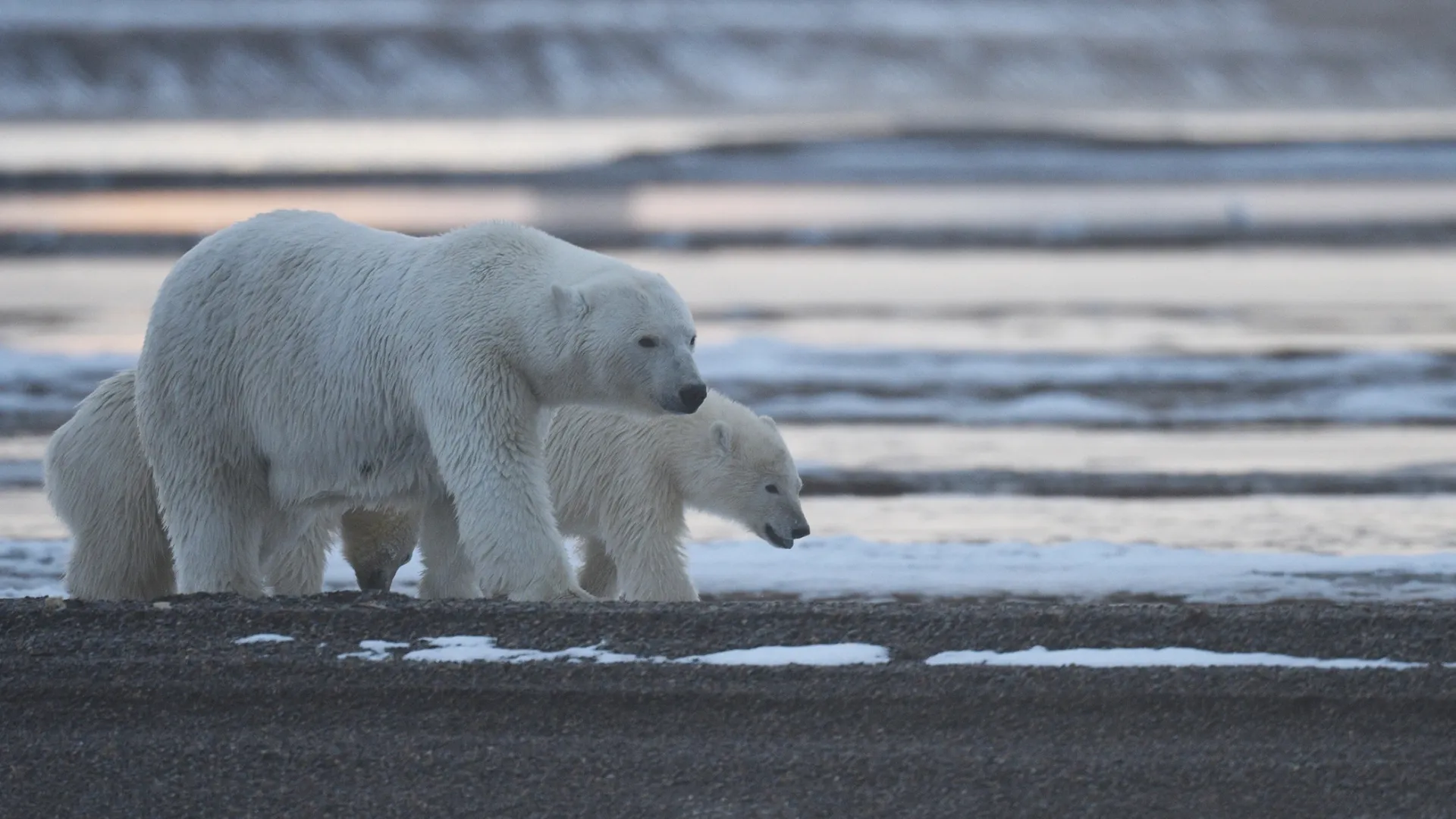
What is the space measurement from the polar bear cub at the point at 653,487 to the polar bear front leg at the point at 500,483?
1.09 metres

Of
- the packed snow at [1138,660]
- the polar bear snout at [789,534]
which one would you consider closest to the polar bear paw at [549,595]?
the packed snow at [1138,660]

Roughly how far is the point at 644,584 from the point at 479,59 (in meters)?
36.9

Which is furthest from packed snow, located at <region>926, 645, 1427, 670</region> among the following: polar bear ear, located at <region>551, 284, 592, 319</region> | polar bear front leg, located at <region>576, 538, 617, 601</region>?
polar bear front leg, located at <region>576, 538, 617, 601</region>

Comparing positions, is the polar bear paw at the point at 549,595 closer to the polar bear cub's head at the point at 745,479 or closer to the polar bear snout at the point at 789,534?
the polar bear cub's head at the point at 745,479

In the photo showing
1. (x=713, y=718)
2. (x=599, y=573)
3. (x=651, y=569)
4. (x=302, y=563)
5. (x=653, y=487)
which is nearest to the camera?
(x=713, y=718)

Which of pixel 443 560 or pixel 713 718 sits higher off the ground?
pixel 443 560

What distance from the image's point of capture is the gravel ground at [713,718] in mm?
4258

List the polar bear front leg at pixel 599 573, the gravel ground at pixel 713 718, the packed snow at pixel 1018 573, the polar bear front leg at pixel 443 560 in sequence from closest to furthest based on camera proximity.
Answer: the gravel ground at pixel 713 718 → the polar bear front leg at pixel 443 560 → the packed snow at pixel 1018 573 → the polar bear front leg at pixel 599 573

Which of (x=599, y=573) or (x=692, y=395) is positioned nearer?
(x=692, y=395)

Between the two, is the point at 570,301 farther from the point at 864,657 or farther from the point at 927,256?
the point at 927,256

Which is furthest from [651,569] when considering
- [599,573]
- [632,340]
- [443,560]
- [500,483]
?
[632,340]

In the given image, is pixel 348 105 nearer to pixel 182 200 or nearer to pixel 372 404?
pixel 182 200

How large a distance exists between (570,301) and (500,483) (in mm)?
545

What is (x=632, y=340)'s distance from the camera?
5598mm
